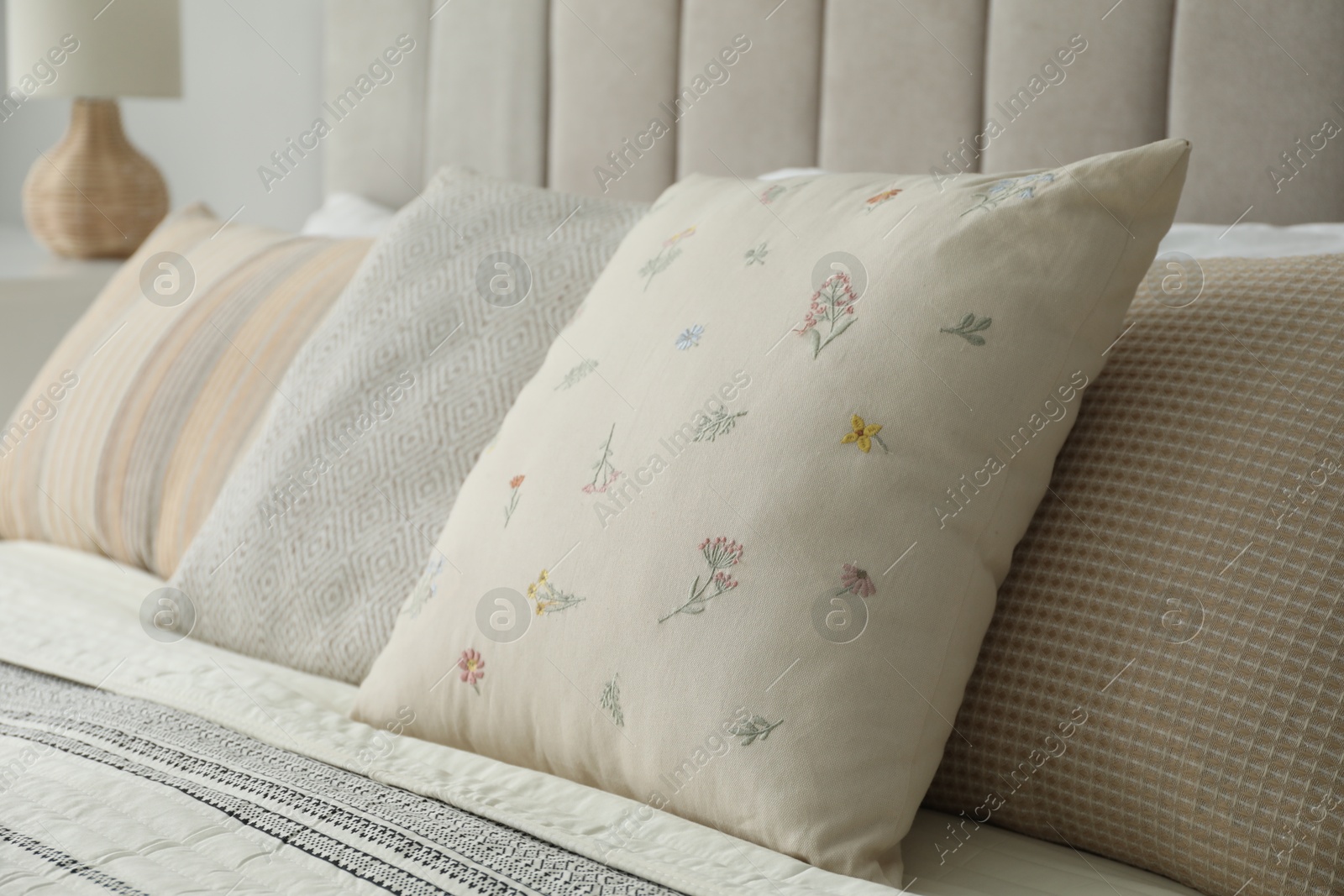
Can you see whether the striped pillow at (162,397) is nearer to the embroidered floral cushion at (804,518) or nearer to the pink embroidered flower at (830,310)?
the embroidered floral cushion at (804,518)

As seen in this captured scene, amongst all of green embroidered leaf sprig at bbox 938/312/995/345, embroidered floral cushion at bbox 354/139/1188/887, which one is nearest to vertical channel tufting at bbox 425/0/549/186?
embroidered floral cushion at bbox 354/139/1188/887

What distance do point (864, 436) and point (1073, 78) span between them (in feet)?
2.37

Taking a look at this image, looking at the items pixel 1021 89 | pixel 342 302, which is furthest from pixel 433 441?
pixel 1021 89

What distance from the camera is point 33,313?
1.85 metres

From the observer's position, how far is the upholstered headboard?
1.03 meters

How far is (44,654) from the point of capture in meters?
0.84

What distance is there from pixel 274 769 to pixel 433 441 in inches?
12.0

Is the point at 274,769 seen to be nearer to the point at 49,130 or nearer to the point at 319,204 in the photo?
the point at 319,204

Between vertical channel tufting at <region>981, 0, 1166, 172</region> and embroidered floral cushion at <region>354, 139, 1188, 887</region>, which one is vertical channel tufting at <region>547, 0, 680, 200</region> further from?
embroidered floral cushion at <region>354, 139, 1188, 887</region>

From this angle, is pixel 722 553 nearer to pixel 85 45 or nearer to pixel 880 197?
pixel 880 197

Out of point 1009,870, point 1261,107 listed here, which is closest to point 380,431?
point 1009,870

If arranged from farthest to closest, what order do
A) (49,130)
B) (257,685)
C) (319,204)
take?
(49,130), (319,204), (257,685)

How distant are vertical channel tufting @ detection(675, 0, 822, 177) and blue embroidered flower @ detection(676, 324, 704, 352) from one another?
2.44 feet

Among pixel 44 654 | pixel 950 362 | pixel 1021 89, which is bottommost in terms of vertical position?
pixel 44 654
